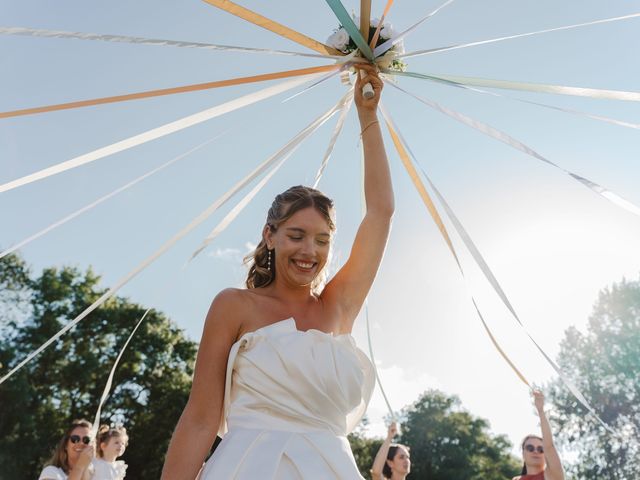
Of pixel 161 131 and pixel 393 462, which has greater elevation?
pixel 161 131

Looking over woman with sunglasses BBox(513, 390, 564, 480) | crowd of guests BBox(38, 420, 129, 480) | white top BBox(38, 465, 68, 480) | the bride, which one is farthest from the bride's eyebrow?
white top BBox(38, 465, 68, 480)

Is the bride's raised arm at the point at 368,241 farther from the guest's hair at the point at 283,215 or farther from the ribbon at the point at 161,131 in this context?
the ribbon at the point at 161,131

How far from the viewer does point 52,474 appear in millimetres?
6398

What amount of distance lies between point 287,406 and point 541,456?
19.8 feet

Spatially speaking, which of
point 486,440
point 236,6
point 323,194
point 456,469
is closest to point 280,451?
point 323,194

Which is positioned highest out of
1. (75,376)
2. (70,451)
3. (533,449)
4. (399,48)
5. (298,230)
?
(75,376)

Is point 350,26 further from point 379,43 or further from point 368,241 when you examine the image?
point 368,241

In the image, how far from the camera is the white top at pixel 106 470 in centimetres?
738

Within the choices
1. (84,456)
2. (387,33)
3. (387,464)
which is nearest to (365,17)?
(387,33)

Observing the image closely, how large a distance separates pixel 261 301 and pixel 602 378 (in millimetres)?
28607

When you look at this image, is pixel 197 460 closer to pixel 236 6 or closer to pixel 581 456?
pixel 236 6

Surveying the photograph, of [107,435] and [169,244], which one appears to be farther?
[107,435]

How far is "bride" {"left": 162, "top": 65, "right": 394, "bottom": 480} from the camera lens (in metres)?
2.08

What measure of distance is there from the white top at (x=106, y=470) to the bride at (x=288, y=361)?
5685mm
